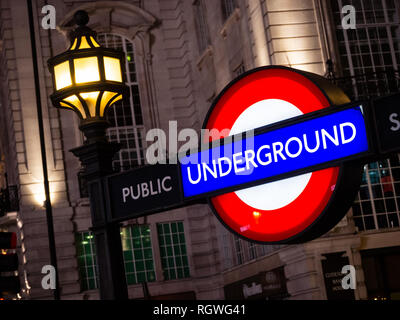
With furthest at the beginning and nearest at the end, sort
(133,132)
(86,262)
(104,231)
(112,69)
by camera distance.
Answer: (133,132) < (86,262) < (112,69) < (104,231)

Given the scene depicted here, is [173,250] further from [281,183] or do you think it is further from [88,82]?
[281,183]

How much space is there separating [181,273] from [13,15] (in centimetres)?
1159

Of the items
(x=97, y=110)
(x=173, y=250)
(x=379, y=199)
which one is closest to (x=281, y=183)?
(x=97, y=110)

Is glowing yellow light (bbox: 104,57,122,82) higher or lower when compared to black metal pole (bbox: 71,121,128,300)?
higher

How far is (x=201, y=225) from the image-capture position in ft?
107

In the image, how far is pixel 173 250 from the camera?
32.8 metres

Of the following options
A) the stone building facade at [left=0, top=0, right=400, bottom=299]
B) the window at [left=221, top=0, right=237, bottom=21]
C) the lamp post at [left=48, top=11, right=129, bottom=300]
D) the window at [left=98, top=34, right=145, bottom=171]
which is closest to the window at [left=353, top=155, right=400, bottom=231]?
the stone building facade at [left=0, top=0, right=400, bottom=299]

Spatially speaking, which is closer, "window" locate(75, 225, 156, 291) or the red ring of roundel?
the red ring of roundel

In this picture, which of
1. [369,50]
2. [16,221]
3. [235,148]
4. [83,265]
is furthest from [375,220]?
[235,148]

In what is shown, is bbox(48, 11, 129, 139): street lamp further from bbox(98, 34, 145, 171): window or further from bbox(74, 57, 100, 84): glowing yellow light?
bbox(98, 34, 145, 171): window

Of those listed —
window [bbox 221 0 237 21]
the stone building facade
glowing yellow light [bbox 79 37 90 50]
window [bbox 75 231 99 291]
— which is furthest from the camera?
window [bbox 75 231 99 291]

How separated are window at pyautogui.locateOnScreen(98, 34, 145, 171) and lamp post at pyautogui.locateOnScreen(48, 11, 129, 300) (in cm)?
2773

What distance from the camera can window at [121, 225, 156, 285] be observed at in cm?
3225

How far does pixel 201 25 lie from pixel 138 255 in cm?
882
